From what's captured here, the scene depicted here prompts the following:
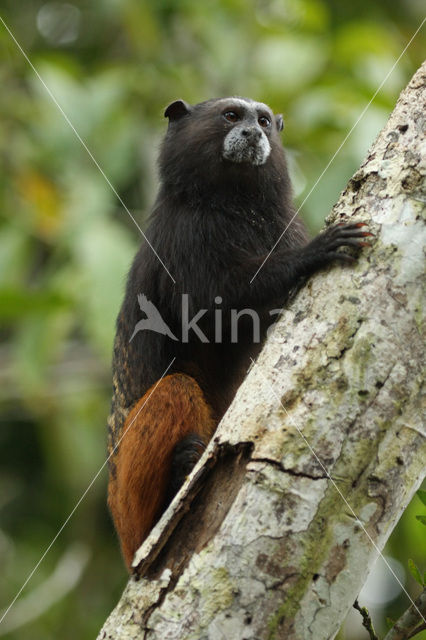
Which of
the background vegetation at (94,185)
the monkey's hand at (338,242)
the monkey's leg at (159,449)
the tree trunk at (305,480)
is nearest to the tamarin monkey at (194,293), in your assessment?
the monkey's leg at (159,449)

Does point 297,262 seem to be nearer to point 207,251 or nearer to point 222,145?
point 207,251

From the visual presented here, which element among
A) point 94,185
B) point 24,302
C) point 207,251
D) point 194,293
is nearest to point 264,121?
point 207,251

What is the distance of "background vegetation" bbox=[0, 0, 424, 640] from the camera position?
6.31 metres

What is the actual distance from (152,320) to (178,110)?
5.20 feet

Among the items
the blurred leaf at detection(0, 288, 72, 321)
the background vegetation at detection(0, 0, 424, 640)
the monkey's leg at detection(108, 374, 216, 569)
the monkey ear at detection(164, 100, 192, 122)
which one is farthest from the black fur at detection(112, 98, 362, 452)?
the background vegetation at detection(0, 0, 424, 640)

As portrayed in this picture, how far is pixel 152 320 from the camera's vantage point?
459 centimetres

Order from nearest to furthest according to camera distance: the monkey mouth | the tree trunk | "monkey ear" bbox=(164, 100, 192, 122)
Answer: the tree trunk < the monkey mouth < "monkey ear" bbox=(164, 100, 192, 122)

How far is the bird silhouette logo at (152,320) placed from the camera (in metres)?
4.57

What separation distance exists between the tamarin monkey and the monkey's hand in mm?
444

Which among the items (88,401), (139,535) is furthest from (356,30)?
(139,535)

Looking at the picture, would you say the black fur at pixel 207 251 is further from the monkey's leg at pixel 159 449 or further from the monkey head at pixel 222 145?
the monkey's leg at pixel 159 449

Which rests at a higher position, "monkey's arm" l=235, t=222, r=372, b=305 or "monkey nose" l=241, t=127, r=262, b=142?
"monkey nose" l=241, t=127, r=262, b=142

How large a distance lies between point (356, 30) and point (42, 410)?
449 centimetres

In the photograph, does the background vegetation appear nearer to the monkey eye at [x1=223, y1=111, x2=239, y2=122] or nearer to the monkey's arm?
the monkey eye at [x1=223, y1=111, x2=239, y2=122]
